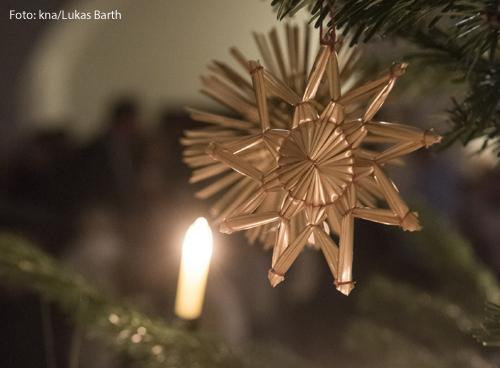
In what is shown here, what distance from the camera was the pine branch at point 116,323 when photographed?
0.28 meters

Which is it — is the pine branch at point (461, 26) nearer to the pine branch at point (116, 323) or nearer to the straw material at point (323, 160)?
the straw material at point (323, 160)

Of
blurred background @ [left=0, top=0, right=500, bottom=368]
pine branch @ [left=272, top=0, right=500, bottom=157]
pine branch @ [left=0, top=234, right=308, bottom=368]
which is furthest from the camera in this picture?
blurred background @ [left=0, top=0, right=500, bottom=368]

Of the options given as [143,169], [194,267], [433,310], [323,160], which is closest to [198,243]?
[194,267]

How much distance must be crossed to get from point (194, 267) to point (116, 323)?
0.08m

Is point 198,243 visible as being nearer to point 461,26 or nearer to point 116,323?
point 116,323

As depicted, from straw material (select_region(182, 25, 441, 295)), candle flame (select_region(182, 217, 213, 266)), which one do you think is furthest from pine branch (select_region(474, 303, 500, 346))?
candle flame (select_region(182, 217, 213, 266))

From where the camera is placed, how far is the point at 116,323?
280 millimetres

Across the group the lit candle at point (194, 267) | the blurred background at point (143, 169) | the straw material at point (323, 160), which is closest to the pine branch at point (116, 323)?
the lit candle at point (194, 267)

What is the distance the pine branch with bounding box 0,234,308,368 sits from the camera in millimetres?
282

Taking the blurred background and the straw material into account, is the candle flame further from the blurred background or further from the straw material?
the blurred background

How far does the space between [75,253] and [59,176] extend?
23cm

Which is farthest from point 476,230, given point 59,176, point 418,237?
point 59,176

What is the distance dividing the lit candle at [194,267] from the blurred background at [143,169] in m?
0.47

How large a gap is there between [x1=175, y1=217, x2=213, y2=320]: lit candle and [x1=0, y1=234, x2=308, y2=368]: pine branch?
0.08 feet
